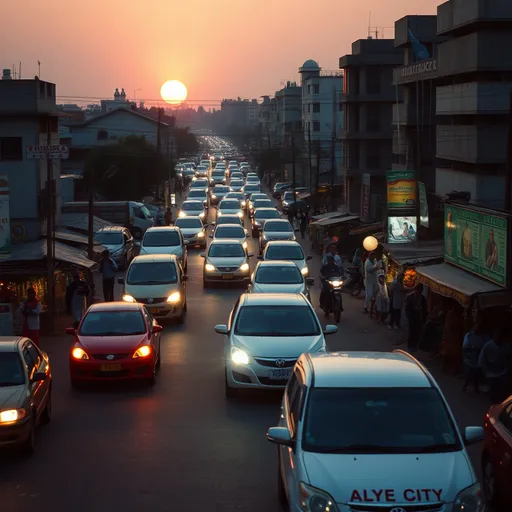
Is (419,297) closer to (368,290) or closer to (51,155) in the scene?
(368,290)

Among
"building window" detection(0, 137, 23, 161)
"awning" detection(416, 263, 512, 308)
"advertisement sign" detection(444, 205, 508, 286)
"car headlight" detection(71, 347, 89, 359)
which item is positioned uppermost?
"building window" detection(0, 137, 23, 161)

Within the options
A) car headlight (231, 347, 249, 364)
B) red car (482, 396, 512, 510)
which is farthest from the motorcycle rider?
red car (482, 396, 512, 510)

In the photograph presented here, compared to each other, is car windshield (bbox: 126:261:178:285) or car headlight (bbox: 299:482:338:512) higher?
car headlight (bbox: 299:482:338:512)

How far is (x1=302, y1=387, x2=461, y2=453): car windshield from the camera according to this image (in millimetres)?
8930

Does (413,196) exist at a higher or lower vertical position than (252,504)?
higher

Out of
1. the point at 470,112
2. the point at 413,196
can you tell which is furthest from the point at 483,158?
the point at 413,196

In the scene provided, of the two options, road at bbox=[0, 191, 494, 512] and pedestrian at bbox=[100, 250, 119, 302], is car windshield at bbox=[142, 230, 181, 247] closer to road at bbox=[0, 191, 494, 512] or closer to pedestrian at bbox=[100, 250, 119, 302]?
pedestrian at bbox=[100, 250, 119, 302]

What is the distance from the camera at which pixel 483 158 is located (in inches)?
1531

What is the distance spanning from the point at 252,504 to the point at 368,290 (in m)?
17.1

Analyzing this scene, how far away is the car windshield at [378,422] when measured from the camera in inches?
352

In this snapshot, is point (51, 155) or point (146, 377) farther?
point (51, 155)

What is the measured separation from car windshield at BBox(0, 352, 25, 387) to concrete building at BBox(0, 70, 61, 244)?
1817cm

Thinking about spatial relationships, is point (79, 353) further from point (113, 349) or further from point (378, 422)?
point (378, 422)

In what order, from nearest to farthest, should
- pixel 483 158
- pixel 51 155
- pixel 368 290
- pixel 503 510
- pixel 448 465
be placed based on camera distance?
1. pixel 448 465
2. pixel 503 510
3. pixel 51 155
4. pixel 368 290
5. pixel 483 158
